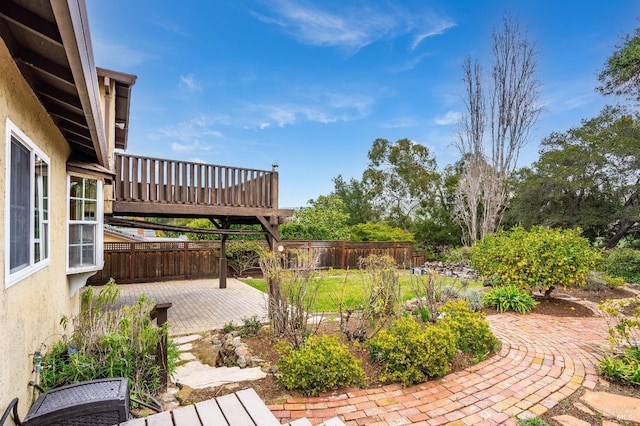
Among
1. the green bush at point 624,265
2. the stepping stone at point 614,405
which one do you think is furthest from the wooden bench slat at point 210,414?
the green bush at point 624,265

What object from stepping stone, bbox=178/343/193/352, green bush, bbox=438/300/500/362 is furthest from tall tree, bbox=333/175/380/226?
green bush, bbox=438/300/500/362

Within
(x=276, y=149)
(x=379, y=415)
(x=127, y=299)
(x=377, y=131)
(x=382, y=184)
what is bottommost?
(x=127, y=299)

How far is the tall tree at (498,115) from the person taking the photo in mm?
14508

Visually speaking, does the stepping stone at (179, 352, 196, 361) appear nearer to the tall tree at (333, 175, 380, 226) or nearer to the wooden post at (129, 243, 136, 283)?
the wooden post at (129, 243, 136, 283)

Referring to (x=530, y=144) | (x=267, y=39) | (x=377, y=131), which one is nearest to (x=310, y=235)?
(x=267, y=39)

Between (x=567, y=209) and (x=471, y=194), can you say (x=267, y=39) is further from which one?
(x=567, y=209)

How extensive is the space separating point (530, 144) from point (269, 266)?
15161 mm

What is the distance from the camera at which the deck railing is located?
6.67 metres

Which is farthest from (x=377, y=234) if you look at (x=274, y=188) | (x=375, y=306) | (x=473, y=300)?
(x=375, y=306)

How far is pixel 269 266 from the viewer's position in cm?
532

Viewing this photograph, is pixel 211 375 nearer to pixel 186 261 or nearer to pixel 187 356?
pixel 187 356

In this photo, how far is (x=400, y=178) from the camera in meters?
22.0

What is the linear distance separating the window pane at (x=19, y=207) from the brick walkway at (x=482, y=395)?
2419mm

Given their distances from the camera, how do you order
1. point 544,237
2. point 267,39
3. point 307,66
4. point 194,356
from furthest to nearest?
point 307,66
point 267,39
point 544,237
point 194,356
